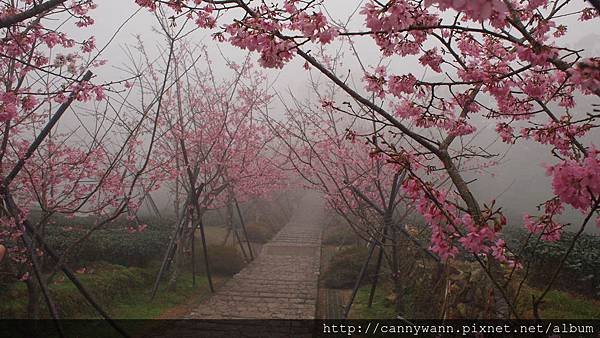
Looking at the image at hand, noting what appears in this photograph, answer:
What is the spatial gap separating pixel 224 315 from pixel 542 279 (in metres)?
5.58

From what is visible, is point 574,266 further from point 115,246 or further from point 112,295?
point 115,246

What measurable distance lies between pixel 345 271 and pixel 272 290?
175 cm

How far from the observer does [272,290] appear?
321 inches

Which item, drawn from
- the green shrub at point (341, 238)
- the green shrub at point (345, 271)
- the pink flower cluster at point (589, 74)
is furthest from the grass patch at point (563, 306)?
the green shrub at point (341, 238)

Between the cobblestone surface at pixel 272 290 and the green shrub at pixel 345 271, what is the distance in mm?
396

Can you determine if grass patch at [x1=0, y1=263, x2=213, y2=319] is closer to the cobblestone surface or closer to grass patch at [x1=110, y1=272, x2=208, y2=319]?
grass patch at [x1=110, y1=272, x2=208, y2=319]

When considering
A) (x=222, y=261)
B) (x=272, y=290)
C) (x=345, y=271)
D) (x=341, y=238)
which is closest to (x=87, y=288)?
(x=272, y=290)

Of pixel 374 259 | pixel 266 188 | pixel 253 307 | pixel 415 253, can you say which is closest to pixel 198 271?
pixel 253 307

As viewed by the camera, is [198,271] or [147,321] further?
[198,271]

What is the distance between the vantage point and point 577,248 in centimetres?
673

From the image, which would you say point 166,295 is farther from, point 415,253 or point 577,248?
point 577,248

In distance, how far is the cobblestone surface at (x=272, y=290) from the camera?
660 centimetres

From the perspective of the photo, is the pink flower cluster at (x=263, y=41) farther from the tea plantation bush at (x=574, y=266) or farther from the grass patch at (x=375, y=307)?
the grass patch at (x=375, y=307)

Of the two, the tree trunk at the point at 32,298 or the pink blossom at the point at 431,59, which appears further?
the tree trunk at the point at 32,298
